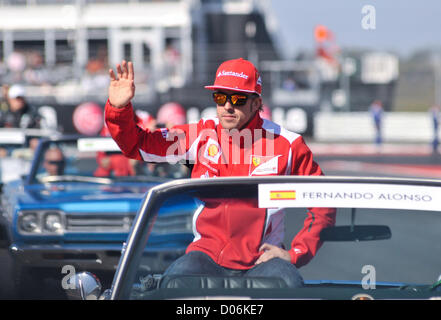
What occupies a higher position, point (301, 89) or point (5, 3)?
point (5, 3)

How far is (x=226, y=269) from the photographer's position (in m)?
3.36

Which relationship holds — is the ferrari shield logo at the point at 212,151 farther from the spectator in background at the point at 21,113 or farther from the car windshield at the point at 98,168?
the spectator in background at the point at 21,113

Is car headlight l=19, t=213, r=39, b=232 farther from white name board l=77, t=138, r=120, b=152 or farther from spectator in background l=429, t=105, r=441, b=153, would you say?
spectator in background l=429, t=105, r=441, b=153

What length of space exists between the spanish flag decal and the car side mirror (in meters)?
0.76

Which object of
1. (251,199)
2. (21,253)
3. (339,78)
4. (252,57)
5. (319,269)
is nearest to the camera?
(251,199)

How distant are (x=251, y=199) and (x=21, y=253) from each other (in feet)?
11.9

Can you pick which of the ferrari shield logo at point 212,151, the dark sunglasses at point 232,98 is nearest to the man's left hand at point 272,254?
the ferrari shield logo at point 212,151

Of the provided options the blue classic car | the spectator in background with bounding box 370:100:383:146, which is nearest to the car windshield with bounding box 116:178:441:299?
the blue classic car

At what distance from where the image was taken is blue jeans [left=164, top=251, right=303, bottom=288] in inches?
122

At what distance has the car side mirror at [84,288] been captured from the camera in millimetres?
3072

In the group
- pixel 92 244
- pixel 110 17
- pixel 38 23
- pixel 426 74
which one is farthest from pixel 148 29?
pixel 92 244

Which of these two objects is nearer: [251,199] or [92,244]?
[251,199]

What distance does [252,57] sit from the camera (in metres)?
32.5
